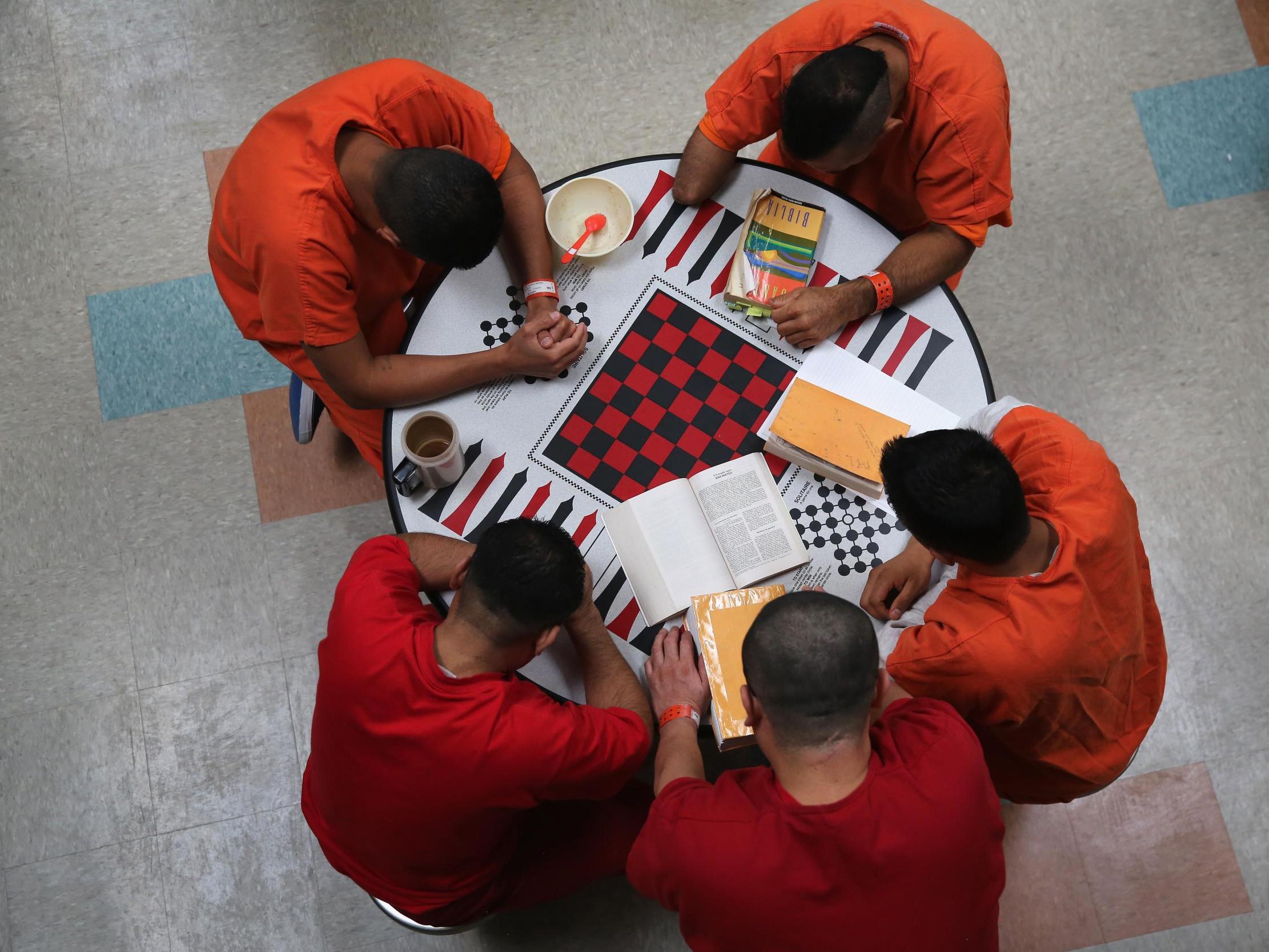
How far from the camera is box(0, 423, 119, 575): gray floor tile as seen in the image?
8.77 feet

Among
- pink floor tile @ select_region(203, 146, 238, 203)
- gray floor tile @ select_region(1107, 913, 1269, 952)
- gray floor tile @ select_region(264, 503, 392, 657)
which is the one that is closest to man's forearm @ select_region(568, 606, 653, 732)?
gray floor tile @ select_region(264, 503, 392, 657)

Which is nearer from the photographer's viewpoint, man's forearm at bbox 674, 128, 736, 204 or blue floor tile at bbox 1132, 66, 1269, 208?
man's forearm at bbox 674, 128, 736, 204

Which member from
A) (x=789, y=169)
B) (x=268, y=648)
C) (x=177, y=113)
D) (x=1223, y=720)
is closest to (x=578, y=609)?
(x=789, y=169)

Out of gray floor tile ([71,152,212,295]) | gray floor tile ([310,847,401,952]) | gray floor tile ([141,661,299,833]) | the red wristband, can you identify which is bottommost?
gray floor tile ([310,847,401,952])

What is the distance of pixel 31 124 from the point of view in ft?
9.66

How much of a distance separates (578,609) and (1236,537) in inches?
81.5

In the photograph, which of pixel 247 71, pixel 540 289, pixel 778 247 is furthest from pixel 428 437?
pixel 247 71

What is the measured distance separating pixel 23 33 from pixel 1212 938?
4.50 metres

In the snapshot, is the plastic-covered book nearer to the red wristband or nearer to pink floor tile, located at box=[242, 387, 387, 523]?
the red wristband

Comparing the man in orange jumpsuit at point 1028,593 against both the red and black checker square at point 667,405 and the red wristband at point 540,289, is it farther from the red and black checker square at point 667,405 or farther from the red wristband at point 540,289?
the red wristband at point 540,289

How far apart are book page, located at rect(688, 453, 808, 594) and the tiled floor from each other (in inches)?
47.0

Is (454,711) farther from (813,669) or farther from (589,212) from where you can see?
(589,212)

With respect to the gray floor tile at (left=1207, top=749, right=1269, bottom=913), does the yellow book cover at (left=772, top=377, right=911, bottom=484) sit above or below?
above

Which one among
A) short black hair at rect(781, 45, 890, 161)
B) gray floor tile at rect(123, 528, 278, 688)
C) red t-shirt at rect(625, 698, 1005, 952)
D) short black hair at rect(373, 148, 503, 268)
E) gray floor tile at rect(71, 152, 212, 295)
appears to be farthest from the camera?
gray floor tile at rect(71, 152, 212, 295)
